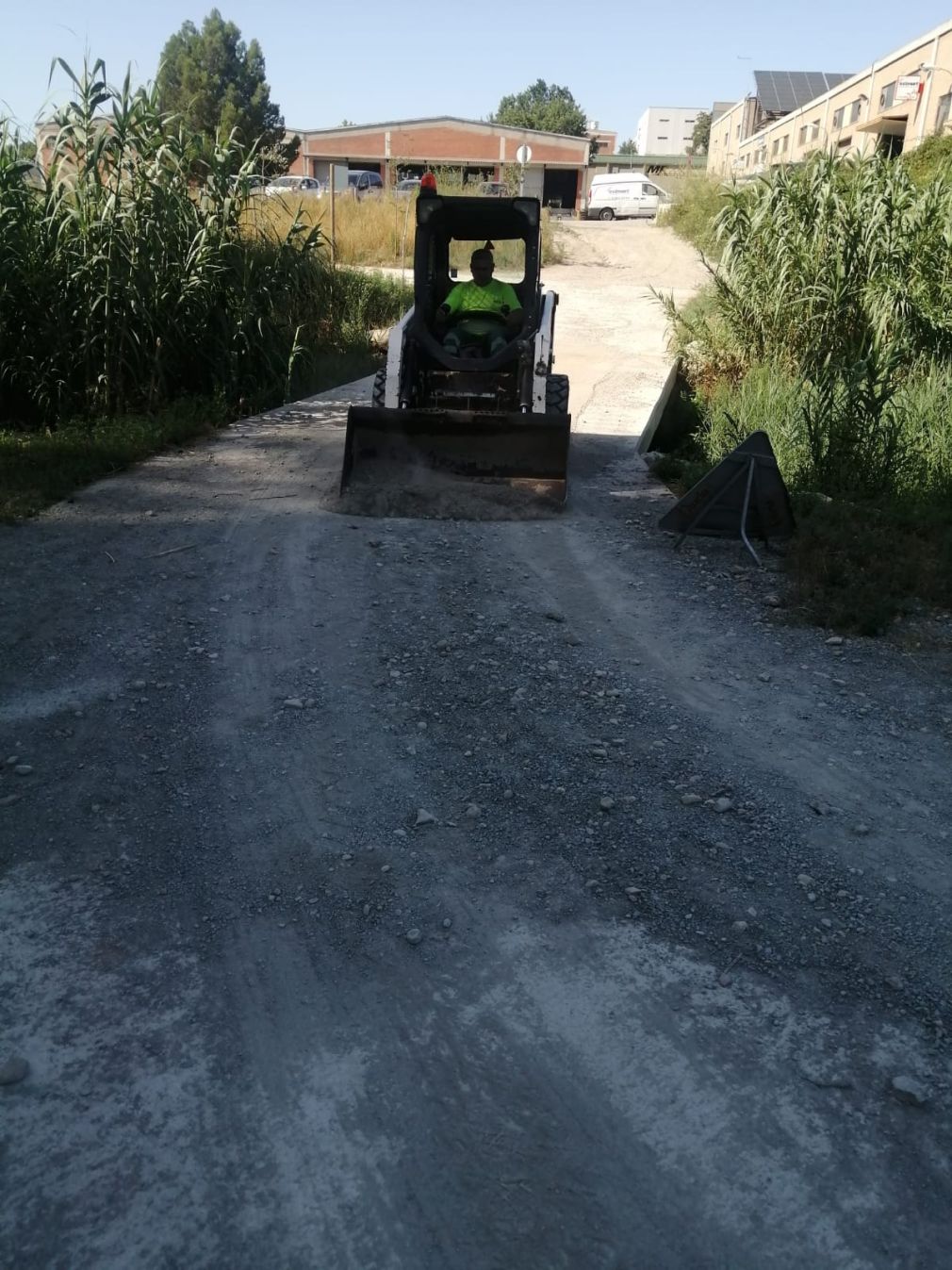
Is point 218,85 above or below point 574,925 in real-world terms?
above

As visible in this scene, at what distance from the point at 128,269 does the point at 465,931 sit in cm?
802

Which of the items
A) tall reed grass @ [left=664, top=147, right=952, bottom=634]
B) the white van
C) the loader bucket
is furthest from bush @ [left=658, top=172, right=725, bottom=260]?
the loader bucket

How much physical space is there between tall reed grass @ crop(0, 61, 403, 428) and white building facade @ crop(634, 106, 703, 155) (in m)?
97.5

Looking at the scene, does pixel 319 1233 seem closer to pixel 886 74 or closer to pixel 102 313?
pixel 102 313

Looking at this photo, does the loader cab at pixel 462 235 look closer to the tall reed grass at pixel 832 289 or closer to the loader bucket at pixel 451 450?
the loader bucket at pixel 451 450

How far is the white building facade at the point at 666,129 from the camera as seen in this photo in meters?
97.1

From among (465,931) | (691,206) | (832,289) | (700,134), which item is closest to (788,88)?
(691,206)

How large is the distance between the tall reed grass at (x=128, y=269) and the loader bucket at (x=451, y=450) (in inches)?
128

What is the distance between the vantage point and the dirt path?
2.32 m

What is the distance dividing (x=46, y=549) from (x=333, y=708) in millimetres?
3055

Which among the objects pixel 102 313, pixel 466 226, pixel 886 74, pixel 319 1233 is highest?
pixel 886 74

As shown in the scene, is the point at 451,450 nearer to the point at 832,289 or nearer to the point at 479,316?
the point at 479,316

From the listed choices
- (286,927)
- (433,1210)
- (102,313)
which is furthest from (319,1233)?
(102,313)

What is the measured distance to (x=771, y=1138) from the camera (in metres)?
2.48
